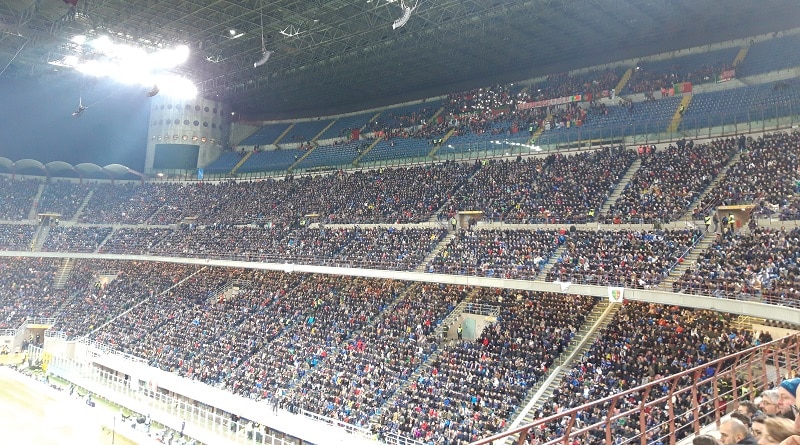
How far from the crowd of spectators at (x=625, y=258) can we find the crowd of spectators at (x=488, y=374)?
1896mm

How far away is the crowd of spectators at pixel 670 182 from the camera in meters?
24.3

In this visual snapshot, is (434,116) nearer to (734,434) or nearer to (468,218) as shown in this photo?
(468,218)

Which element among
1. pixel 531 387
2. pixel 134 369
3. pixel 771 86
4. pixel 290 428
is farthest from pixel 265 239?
pixel 771 86

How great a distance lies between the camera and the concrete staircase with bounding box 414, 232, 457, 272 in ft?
92.4

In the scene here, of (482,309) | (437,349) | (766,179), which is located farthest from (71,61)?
(766,179)

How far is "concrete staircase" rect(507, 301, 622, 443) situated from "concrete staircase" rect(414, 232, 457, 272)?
8.79 metres

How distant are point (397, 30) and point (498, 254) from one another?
19.0 metres

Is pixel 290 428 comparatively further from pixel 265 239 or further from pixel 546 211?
pixel 265 239

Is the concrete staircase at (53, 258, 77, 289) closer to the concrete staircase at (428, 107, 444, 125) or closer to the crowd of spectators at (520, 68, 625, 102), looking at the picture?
the concrete staircase at (428, 107, 444, 125)

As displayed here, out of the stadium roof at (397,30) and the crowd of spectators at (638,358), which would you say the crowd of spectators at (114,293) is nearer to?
the stadium roof at (397,30)

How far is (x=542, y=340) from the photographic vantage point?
21406mm

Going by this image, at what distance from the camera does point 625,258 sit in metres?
21.6

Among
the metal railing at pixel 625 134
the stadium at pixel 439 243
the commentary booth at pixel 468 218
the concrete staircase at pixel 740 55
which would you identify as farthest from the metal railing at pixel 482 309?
the concrete staircase at pixel 740 55

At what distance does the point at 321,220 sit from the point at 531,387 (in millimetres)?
23240
